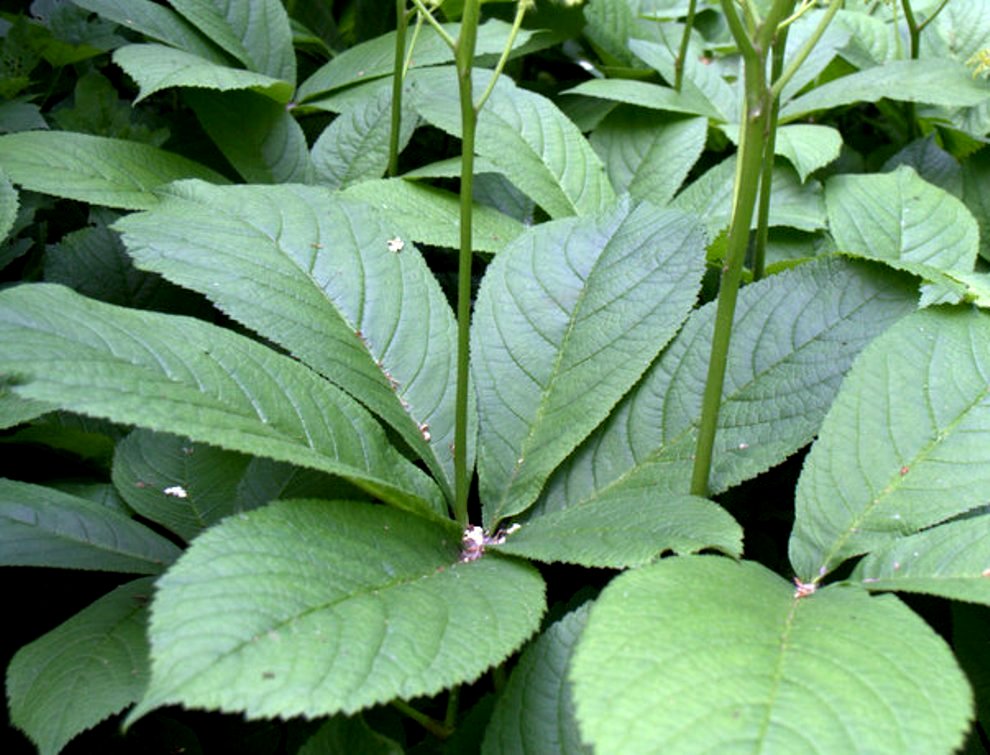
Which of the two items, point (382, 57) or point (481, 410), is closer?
point (481, 410)

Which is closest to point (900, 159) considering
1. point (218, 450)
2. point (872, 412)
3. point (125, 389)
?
point (872, 412)

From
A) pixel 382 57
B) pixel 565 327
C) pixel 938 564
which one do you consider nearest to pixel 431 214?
pixel 565 327

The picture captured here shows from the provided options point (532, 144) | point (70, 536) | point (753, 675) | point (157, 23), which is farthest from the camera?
point (157, 23)

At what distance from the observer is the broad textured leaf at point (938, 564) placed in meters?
0.73

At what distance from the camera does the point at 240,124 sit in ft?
4.70

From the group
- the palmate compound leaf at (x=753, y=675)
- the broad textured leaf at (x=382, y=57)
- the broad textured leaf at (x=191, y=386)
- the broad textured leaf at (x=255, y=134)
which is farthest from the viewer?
the broad textured leaf at (x=382, y=57)

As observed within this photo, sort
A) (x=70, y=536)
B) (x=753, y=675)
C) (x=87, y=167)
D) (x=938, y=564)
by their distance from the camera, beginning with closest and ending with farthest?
(x=753, y=675) < (x=938, y=564) < (x=70, y=536) < (x=87, y=167)

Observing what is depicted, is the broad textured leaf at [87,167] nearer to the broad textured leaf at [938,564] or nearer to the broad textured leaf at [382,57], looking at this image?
the broad textured leaf at [382,57]

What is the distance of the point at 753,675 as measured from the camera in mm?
599

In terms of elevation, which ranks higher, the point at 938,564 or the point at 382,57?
the point at 382,57

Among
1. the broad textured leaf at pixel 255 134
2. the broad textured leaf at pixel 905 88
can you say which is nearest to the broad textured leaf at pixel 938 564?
the broad textured leaf at pixel 905 88

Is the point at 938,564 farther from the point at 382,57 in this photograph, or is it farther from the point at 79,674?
the point at 382,57

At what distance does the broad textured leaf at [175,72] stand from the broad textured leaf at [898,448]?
35.0 inches

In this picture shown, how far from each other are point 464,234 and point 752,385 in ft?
1.17
